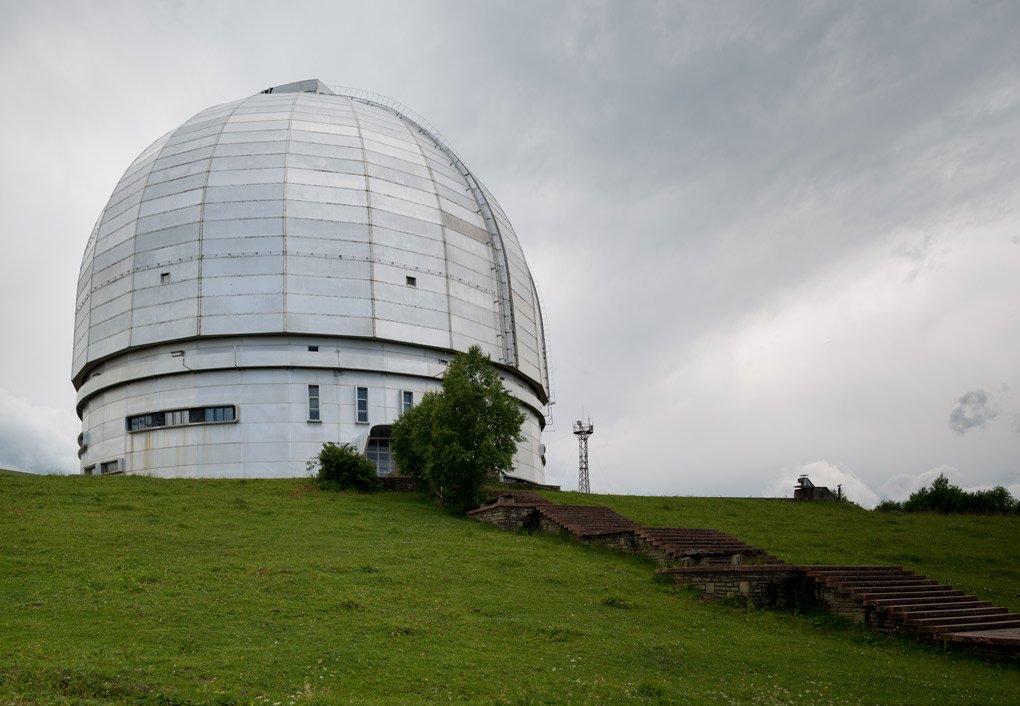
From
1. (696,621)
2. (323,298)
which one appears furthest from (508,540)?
(323,298)

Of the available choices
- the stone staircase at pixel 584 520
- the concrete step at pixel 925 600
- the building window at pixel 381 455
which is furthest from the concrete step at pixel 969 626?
the building window at pixel 381 455

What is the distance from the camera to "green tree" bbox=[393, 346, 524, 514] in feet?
103

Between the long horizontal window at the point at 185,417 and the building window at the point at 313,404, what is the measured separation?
3.49 metres

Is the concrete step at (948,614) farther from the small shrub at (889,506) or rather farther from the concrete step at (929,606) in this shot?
the small shrub at (889,506)

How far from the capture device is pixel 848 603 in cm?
1939

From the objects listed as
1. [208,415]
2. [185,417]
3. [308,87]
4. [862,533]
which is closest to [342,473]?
[208,415]

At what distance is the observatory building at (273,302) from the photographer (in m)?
41.7

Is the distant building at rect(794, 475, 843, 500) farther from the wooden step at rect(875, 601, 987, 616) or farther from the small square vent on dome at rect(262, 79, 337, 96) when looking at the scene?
the small square vent on dome at rect(262, 79, 337, 96)

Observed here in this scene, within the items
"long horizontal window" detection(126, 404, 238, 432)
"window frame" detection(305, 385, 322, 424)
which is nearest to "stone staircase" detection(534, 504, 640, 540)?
"window frame" detection(305, 385, 322, 424)

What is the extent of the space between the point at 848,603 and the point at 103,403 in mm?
39526

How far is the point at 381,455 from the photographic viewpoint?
44.0m

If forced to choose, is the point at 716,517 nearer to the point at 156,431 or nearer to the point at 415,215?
the point at 415,215

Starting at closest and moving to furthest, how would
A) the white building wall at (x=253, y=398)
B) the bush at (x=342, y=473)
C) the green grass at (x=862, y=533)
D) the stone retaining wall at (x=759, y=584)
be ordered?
the stone retaining wall at (x=759, y=584), the green grass at (x=862, y=533), the bush at (x=342, y=473), the white building wall at (x=253, y=398)

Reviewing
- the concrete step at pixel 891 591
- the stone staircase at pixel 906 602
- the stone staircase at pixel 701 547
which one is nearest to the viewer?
the stone staircase at pixel 906 602
